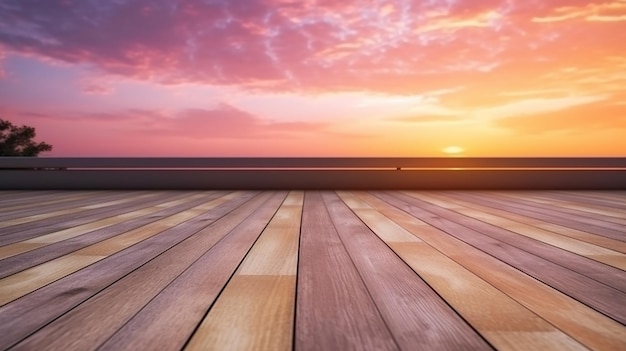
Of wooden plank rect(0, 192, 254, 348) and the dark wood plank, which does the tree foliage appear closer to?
wooden plank rect(0, 192, 254, 348)

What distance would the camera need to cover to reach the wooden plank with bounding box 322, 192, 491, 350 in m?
0.80

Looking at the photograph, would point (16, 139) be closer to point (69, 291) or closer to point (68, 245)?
point (68, 245)

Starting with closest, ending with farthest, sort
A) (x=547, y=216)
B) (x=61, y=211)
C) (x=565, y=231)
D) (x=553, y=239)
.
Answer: (x=553, y=239)
(x=565, y=231)
(x=547, y=216)
(x=61, y=211)

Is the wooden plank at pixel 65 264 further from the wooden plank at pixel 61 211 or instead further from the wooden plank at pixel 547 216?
the wooden plank at pixel 547 216

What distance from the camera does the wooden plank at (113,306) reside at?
2.64 feet

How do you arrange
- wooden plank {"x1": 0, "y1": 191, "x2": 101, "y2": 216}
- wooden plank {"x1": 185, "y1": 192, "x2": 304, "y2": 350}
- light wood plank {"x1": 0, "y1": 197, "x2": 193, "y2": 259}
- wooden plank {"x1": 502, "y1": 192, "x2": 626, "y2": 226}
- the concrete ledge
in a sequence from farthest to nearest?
1. the concrete ledge
2. wooden plank {"x1": 0, "y1": 191, "x2": 101, "y2": 216}
3. wooden plank {"x1": 502, "y1": 192, "x2": 626, "y2": 226}
4. light wood plank {"x1": 0, "y1": 197, "x2": 193, "y2": 259}
5. wooden plank {"x1": 185, "y1": 192, "x2": 304, "y2": 350}

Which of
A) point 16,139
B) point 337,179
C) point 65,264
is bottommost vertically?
point 65,264

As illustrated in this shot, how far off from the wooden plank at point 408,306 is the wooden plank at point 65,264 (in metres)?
1.02

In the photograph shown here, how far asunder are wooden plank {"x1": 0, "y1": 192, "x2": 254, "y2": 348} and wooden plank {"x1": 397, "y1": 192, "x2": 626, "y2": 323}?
1395 millimetres

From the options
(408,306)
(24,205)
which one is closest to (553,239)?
(408,306)

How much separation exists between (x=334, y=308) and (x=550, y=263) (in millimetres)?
972

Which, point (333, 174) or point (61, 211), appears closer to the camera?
point (61, 211)

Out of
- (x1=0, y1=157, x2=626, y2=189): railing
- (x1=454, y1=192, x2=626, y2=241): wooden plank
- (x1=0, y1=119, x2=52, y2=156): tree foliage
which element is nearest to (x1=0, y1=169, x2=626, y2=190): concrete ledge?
(x1=0, y1=157, x2=626, y2=189): railing

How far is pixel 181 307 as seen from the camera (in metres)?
0.99
